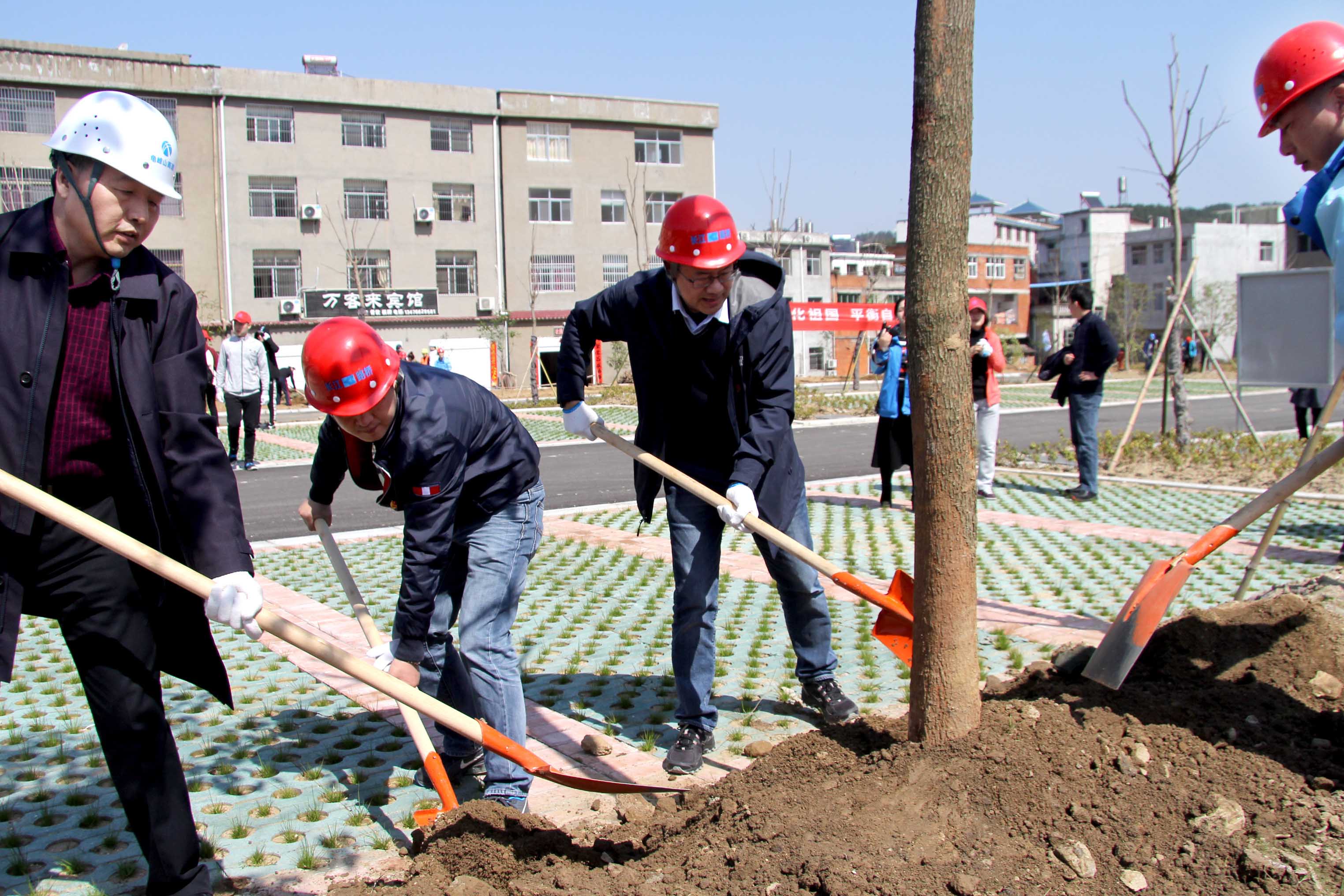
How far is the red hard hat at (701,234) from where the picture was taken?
3.82m

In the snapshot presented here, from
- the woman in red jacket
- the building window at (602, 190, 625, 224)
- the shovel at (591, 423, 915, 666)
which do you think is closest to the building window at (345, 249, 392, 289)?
the building window at (602, 190, 625, 224)

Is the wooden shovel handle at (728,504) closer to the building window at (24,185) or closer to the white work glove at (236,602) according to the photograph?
the white work glove at (236,602)

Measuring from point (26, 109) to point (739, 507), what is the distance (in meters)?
42.9

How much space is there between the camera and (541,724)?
14.6ft

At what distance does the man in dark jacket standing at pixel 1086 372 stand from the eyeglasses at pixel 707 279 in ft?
23.3

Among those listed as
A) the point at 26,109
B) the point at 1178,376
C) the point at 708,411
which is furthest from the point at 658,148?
the point at 708,411

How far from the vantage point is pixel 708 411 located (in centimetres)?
420

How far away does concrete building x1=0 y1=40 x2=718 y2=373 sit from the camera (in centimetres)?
3888

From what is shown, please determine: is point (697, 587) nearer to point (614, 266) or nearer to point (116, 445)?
point (116, 445)

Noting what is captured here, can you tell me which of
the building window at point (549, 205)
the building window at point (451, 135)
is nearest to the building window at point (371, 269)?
the building window at point (451, 135)

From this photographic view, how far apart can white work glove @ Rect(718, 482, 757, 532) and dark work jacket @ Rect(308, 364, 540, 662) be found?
709 millimetres

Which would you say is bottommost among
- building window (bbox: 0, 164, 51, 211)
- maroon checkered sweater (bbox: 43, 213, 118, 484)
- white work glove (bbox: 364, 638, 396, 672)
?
white work glove (bbox: 364, 638, 396, 672)

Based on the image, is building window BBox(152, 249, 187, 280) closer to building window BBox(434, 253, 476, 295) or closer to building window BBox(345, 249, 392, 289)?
building window BBox(345, 249, 392, 289)

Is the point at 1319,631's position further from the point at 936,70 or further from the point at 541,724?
the point at 541,724
